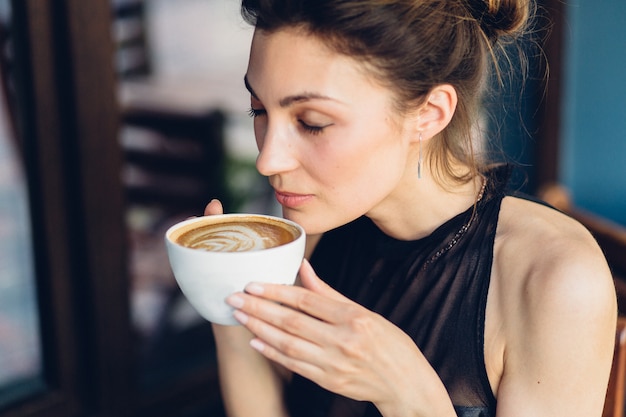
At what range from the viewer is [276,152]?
3.67 feet

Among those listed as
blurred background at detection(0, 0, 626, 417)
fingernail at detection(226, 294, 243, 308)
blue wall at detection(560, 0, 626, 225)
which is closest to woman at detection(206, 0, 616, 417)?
fingernail at detection(226, 294, 243, 308)

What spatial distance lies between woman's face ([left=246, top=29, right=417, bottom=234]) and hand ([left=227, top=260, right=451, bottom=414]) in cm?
22

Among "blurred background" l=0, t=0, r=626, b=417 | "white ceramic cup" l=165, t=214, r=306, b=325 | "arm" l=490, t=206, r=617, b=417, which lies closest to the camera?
"white ceramic cup" l=165, t=214, r=306, b=325

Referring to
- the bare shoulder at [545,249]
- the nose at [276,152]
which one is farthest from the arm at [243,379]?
the bare shoulder at [545,249]

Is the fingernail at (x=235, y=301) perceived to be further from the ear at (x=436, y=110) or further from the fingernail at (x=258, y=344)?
the ear at (x=436, y=110)

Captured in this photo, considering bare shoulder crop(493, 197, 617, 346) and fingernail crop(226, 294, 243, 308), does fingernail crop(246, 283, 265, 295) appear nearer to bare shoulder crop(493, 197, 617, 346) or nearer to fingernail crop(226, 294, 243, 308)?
fingernail crop(226, 294, 243, 308)

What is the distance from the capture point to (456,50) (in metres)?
1.20

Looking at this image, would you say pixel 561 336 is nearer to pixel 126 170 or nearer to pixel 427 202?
pixel 427 202

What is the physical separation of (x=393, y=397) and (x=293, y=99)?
48 centimetres

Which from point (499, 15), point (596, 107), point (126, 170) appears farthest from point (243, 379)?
point (596, 107)

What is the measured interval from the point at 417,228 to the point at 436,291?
0.13 m

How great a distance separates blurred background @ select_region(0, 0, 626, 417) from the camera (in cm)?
202

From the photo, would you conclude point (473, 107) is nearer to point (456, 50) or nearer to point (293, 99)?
point (456, 50)

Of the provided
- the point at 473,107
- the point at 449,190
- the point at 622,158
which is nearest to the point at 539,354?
the point at 449,190
